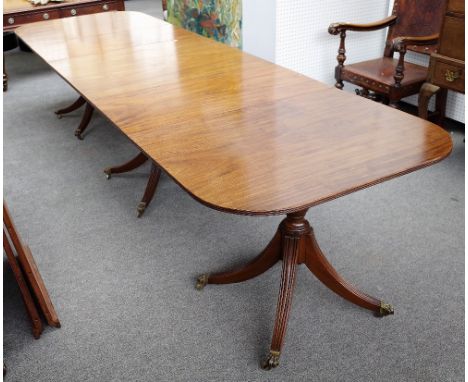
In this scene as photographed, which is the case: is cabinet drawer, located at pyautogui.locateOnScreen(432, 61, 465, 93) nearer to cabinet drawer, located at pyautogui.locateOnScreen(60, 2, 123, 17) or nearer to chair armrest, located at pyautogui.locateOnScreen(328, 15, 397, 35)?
chair armrest, located at pyautogui.locateOnScreen(328, 15, 397, 35)

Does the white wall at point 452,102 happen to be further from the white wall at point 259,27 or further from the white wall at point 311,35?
the white wall at point 259,27

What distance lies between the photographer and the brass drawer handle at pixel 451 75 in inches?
108

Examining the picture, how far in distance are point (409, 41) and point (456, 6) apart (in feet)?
1.26

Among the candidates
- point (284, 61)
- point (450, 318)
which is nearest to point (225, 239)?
point (450, 318)

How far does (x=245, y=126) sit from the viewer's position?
1.73m

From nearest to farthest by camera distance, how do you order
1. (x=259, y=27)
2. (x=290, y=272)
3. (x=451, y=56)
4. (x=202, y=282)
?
(x=290, y=272), (x=202, y=282), (x=451, y=56), (x=259, y=27)

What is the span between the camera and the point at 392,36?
11.7ft

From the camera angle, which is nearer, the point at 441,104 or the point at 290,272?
the point at 290,272

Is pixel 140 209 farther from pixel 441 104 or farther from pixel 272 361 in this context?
pixel 441 104

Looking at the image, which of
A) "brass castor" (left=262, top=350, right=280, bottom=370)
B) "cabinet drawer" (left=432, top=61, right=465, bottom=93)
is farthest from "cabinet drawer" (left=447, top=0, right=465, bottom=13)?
"brass castor" (left=262, top=350, right=280, bottom=370)

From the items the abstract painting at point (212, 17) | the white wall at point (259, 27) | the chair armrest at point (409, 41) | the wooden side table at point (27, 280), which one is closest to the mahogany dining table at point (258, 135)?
the wooden side table at point (27, 280)

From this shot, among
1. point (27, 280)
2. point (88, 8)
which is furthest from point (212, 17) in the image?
point (27, 280)

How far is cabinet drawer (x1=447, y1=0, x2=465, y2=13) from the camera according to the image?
8.55ft

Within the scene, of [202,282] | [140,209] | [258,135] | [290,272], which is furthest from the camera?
[140,209]
